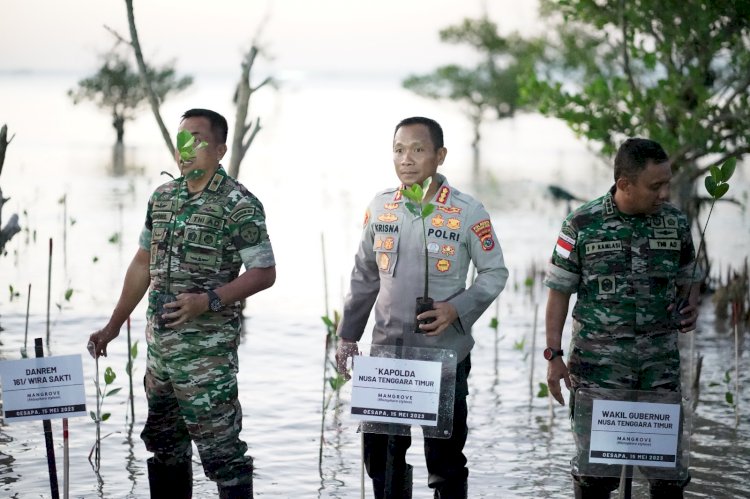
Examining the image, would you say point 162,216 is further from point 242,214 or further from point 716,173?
point 716,173

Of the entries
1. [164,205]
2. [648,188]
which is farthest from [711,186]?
[164,205]

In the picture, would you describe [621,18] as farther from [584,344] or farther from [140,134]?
[140,134]

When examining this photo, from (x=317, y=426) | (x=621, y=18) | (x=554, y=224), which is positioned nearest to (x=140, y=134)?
(x=554, y=224)

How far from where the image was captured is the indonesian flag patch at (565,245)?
452cm

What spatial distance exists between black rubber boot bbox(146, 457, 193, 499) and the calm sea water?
82 centimetres

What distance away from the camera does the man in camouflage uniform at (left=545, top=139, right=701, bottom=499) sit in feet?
14.5

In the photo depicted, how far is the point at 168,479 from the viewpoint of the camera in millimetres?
4707

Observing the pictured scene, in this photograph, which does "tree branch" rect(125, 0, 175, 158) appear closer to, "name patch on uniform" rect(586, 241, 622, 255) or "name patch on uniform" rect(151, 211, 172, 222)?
"name patch on uniform" rect(151, 211, 172, 222)

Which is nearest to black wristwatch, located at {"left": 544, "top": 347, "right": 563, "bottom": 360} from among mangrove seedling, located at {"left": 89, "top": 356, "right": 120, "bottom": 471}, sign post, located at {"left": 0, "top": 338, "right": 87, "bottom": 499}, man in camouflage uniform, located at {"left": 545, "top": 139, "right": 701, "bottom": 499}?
man in camouflage uniform, located at {"left": 545, "top": 139, "right": 701, "bottom": 499}

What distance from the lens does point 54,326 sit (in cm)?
1031

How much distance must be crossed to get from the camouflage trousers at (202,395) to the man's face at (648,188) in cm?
171

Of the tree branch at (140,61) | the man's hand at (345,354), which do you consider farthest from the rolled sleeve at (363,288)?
the tree branch at (140,61)

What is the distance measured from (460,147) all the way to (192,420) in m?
42.7

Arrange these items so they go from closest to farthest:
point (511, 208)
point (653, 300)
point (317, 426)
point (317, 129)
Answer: point (653, 300) → point (317, 426) → point (511, 208) → point (317, 129)
